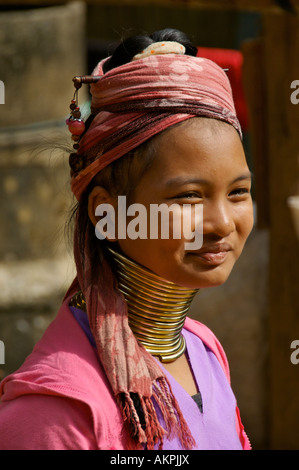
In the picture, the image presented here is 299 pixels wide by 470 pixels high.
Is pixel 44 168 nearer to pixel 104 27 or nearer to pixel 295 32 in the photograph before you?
pixel 295 32

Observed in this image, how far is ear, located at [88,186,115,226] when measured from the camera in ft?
6.11

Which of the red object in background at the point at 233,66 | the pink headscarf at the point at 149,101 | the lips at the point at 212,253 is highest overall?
the red object in background at the point at 233,66

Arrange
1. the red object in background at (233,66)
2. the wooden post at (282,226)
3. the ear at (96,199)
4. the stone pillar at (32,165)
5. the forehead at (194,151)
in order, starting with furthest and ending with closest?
the red object in background at (233,66), the stone pillar at (32,165), the wooden post at (282,226), the ear at (96,199), the forehead at (194,151)

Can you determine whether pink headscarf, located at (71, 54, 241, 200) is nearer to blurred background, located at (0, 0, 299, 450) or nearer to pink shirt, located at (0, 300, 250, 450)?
pink shirt, located at (0, 300, 250, 450)

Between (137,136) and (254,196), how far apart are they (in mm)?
3286

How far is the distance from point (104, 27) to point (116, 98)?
8.90 meters

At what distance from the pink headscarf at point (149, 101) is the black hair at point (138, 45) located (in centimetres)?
6

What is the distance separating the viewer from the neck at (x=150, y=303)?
1.87m

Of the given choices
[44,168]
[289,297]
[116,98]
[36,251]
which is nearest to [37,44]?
[44,168]

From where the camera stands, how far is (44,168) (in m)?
5.85

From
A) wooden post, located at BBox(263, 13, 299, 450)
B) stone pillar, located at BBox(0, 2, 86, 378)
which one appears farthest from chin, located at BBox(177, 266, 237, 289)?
stone pillar, located at BBox(0, 2, 86, 378)

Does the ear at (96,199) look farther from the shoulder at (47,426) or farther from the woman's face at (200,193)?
the shoulder at (47,426)

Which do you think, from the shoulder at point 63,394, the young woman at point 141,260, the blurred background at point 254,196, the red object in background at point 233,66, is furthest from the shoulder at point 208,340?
the red object in background at point 233,66

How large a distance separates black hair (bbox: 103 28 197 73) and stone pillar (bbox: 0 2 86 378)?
12.5 ft
